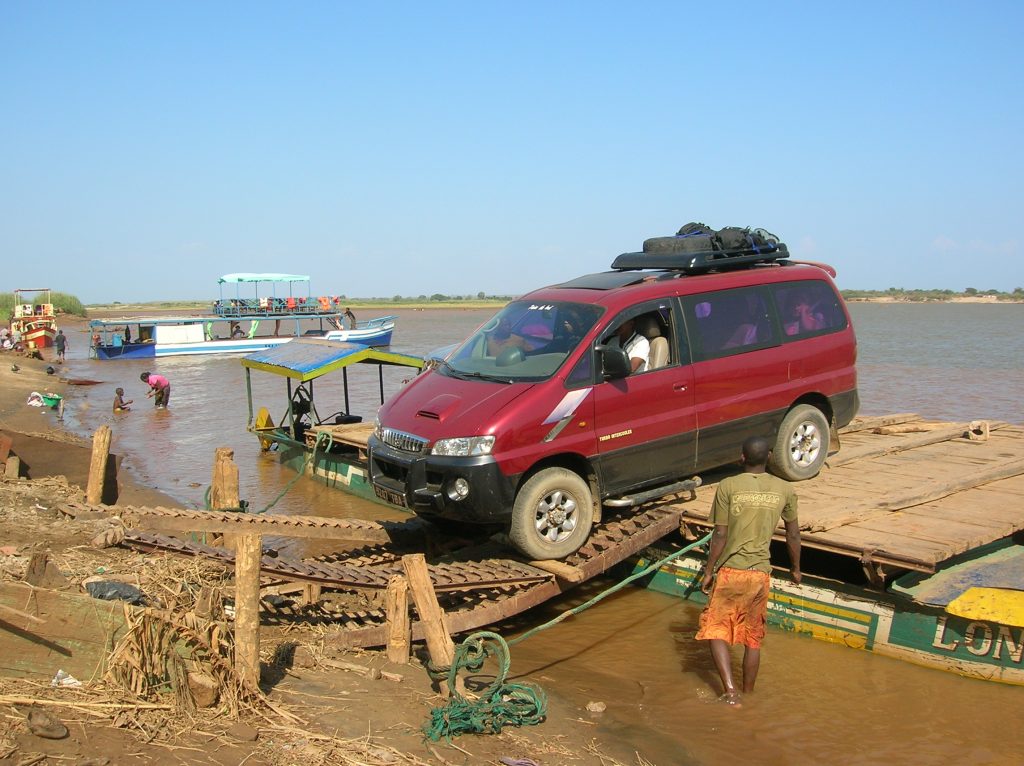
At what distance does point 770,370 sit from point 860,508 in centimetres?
150

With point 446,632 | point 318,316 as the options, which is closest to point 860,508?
point 446,632

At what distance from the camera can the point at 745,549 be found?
19.2 ft

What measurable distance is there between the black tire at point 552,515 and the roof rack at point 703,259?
2.33m

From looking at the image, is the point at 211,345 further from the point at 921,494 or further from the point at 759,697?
the point at 759,697

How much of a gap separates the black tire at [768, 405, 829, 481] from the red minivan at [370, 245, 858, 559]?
1cm

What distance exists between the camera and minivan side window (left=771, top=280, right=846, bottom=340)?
28.2ft

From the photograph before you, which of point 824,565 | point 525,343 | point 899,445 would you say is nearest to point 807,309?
point 899,445

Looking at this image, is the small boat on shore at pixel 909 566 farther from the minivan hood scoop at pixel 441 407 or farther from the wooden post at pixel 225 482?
the wooden post at pixel 225 482

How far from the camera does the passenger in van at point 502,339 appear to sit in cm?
770

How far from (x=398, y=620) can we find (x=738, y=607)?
2.34 m

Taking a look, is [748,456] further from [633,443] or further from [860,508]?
[860,508]

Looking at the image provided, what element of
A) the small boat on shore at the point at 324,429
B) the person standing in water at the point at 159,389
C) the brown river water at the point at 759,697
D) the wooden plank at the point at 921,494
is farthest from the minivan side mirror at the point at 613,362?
the person standing in water at the point at 159,389

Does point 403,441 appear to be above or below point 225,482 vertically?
above

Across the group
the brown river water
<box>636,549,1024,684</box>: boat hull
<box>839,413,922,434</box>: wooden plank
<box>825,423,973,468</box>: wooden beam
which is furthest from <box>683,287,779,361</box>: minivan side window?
<box>839,413,922,434</box>: wooden plank
